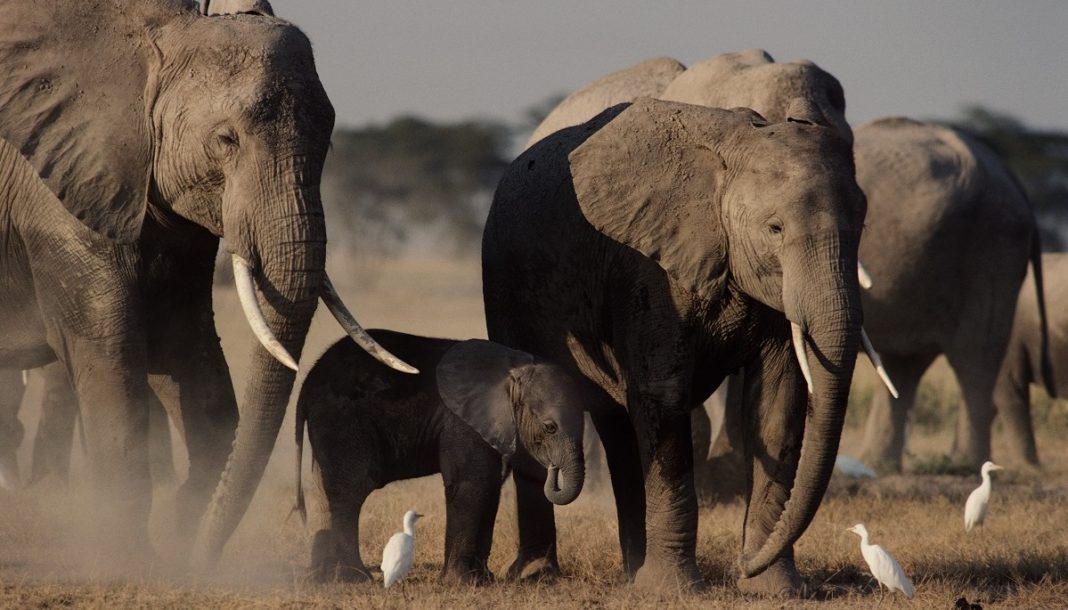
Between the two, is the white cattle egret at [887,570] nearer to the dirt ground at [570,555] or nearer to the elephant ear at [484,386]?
the dirt ground at [570,555]

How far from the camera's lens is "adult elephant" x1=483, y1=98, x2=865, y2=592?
20.2ft

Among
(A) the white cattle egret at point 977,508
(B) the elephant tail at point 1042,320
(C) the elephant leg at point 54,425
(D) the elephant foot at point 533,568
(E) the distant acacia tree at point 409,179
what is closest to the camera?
(D) the elephant foot at point 533,568

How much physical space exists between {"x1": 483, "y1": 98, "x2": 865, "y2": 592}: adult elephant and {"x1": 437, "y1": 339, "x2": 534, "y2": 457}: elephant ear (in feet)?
1.34

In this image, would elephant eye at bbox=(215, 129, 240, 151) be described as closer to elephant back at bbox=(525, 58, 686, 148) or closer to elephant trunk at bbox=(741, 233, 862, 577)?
elephant trunk at bbox=(741, 233, 862, 577)

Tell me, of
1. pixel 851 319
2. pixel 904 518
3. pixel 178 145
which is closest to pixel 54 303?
pixel 178 145

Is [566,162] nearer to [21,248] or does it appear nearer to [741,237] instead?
[741,237]

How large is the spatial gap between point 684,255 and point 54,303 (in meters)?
2.40

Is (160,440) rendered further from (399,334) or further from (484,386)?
(484,386)

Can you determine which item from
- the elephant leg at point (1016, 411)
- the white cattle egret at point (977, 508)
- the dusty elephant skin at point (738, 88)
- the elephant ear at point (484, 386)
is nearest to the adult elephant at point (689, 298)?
the elephant ear at point (484, 386)

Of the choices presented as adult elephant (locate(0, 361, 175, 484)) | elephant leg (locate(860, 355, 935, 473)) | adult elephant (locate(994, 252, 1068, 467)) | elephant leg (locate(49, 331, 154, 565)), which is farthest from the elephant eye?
adult elephant (locate(994, 252, 1068, 467))

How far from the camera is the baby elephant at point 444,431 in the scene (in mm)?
6715

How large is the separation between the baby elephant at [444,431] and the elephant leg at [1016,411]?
21.5 ft

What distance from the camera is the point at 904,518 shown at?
891cm

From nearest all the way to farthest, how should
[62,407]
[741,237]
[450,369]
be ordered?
[741,237] → [450,369] → [62,407]
